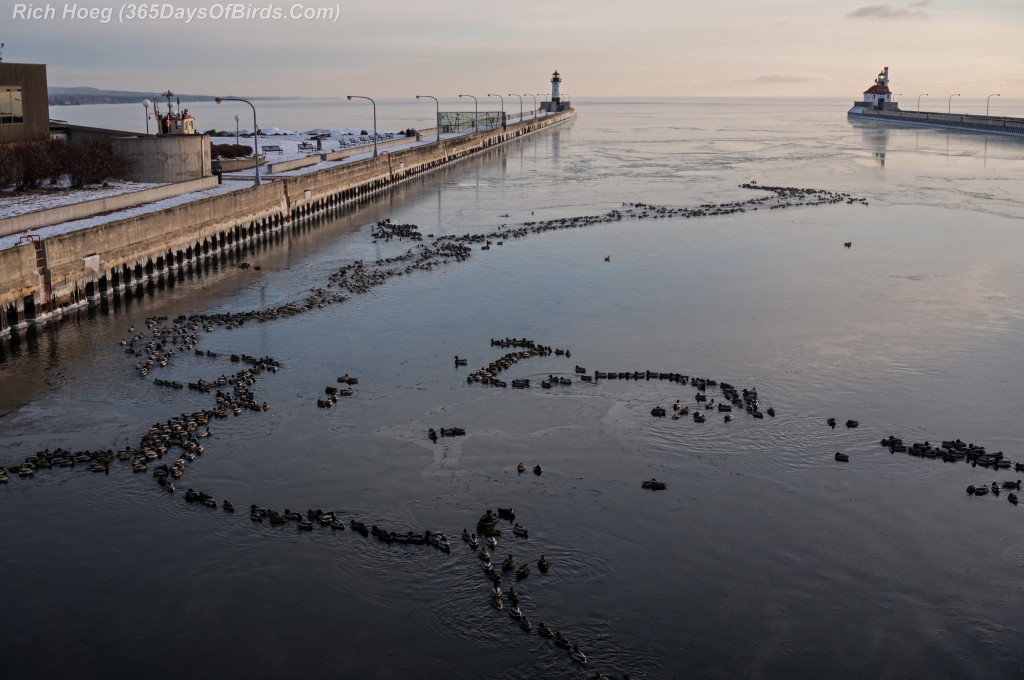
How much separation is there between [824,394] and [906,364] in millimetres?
4430

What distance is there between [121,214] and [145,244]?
2.63 metres

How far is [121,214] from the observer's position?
148 feet

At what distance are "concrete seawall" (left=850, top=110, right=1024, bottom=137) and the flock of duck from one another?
132 m

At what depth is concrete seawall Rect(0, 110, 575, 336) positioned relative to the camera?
35.5 meters

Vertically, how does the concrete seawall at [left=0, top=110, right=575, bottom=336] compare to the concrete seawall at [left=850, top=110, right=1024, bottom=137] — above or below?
below

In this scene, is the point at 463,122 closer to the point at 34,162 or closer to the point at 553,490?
the point at 34,162

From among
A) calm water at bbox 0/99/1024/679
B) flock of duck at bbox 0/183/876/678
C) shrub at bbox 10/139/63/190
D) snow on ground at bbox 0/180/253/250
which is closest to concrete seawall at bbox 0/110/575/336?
snow on ground at bbox 0/180/253/250

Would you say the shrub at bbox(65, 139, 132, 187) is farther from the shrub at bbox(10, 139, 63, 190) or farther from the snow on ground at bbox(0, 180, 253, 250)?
the snow on ground at bbox(0, 180, 253, 250)

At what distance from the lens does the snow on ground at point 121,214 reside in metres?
38.9

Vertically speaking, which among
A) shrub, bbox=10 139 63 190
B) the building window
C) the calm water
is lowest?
the calm water

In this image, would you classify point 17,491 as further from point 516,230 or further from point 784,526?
point 516,230

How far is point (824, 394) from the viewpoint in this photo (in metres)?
27.8

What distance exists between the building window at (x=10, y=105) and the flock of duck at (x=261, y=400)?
21.4m

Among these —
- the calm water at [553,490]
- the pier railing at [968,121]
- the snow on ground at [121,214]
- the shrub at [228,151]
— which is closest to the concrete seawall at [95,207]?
the snow on ground at [121,214]
